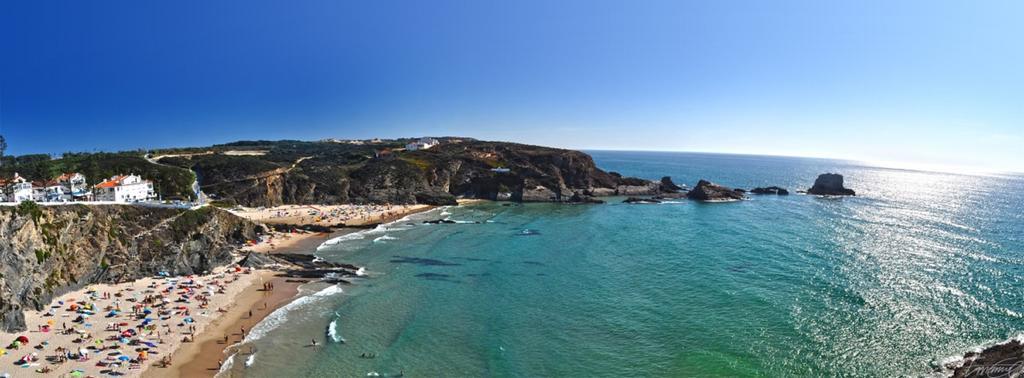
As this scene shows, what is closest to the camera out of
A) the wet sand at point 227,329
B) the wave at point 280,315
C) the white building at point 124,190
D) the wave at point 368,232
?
the wet sand at point 227,329

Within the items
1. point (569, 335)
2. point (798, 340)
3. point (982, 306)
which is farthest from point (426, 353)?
point (982, 306)

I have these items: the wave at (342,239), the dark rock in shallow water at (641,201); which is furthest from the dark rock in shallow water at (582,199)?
the wave at (342,239)

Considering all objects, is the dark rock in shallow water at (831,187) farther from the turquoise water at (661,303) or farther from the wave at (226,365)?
the wave at (226,365)

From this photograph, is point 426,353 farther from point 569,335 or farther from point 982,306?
point 982,306

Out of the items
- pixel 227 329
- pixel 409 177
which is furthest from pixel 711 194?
pixel 227 329

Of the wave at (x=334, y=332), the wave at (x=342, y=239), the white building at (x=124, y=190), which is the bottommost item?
the wave at (x=334, y=332)

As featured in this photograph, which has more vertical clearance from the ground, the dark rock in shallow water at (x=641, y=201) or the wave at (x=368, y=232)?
the dark rock in shallow water at (x=641, y=201)

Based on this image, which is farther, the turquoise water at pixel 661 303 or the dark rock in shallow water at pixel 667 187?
the dark rock in shallow water at pixel 667 187
